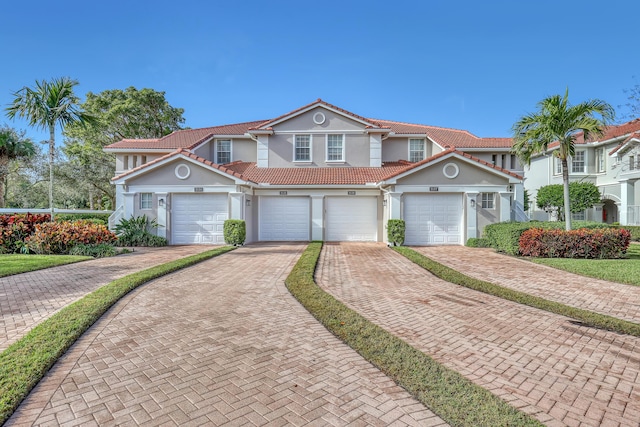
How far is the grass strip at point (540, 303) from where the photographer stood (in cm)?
511

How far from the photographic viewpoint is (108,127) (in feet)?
103

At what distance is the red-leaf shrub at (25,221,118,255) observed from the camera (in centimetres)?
1281

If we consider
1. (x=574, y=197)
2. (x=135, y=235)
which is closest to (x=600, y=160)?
(x=574, y=197)

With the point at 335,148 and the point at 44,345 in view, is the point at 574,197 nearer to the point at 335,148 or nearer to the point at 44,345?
the point at 335,148

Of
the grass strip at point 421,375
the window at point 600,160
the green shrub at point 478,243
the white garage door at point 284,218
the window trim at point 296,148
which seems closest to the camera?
the grass strip at point 421,375

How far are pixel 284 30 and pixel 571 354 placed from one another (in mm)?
16095

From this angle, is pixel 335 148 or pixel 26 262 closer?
pixel 26 262

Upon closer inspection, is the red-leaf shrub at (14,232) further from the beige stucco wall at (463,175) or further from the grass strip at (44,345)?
the beige stucco wall at (463,175)

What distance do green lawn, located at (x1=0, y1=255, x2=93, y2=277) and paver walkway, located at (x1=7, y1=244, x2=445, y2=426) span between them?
552 centimetres

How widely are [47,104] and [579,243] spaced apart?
24678mm

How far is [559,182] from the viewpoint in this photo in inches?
962

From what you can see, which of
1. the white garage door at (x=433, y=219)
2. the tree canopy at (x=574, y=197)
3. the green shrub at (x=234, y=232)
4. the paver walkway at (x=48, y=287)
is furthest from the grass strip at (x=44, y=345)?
the tree canopy at (x=574, y=197)

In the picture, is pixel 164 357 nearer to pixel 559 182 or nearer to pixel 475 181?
pixel 475 181

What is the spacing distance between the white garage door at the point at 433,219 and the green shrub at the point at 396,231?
0.82 meters
